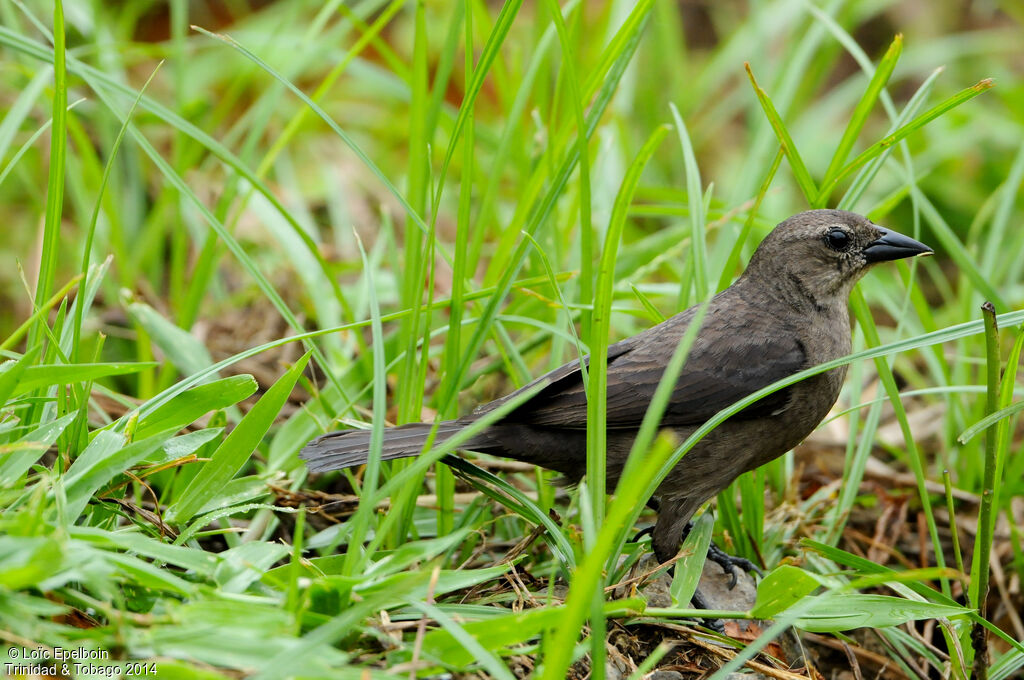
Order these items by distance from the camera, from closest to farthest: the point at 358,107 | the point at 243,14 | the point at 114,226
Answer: the point at 114,226 → the point at 358,107 → the point at 243,14

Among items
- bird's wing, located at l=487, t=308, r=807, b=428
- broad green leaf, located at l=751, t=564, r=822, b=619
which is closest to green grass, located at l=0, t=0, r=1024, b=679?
broad green leaf, located at l=751, t=564, r=822, b=619

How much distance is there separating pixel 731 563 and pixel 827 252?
113 centimetres

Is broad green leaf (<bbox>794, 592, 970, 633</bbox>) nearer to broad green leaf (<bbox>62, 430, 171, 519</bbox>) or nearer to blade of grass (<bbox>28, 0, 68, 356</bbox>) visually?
broad green leaf (<bbox>62, 430, 171, 519</bbox>)

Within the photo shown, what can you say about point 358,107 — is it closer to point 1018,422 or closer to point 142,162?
point 142,162

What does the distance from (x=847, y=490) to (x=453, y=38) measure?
1.99m

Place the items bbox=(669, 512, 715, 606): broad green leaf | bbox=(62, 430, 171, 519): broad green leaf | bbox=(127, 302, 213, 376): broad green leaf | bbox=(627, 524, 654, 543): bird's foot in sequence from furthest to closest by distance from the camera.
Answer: bbox=(127, 302, 213, 376): broad green leaf, bbox=(627, 524, 654, 543): bird's foot, bbox=(669, 512, 715, 606): broad green leaf, bbox=(62, 430, 171, 519): broad green leaf

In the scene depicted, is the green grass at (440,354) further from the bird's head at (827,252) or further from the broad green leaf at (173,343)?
the bird's head at (827,252)

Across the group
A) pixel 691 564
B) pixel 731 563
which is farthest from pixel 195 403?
pixel 731 563

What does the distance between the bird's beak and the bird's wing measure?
429 millimetres

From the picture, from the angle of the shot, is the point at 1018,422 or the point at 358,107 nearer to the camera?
the point at 1018,422

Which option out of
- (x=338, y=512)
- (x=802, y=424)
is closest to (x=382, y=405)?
(x=338, y=512)

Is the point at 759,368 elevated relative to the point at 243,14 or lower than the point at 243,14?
lower

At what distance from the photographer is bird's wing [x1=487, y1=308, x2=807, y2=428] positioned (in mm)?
2939

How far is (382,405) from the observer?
82.3 inches
